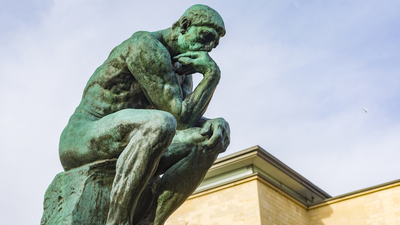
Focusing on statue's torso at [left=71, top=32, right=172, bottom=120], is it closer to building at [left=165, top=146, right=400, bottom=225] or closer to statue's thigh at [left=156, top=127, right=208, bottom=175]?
statue's thigh at [left=156, top=127, right=208, bottom=175]

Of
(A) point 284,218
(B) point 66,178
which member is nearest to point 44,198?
(B) point 66,178

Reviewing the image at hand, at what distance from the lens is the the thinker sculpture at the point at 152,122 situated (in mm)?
3283

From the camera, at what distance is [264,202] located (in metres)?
24.2

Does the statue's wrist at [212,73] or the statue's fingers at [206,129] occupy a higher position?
the statue's wrist at [212,73]

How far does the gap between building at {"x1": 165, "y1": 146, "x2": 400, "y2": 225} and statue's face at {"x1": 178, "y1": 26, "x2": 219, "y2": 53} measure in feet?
66.6

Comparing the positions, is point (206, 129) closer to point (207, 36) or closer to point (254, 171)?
point (207, 36)

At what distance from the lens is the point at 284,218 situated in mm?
25484

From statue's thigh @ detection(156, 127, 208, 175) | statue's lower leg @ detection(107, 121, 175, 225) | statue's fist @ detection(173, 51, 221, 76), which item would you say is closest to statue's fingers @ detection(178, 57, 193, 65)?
statue's fist @ detection(173, 51, 221, 76)

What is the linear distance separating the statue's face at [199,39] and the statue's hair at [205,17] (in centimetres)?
4

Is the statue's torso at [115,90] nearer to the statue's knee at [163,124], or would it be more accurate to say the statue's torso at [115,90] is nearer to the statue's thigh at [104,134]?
the statue's thigh at [104,134]

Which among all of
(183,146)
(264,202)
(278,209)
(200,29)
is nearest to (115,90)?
(183,146)

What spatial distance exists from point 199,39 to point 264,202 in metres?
21.2

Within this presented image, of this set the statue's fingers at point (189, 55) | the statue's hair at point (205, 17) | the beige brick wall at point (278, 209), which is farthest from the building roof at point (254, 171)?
the statue's fingers at point (189, 55)

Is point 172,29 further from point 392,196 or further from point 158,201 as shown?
point 392,196
